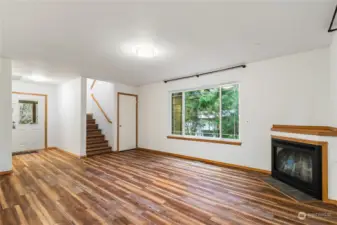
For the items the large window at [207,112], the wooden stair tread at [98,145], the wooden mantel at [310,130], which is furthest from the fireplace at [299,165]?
the wooden stair tread at [98,145]

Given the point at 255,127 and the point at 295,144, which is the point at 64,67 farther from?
the point at 295,144

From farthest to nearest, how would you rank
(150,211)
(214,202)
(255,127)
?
(255,127), (214,202), (150,211)

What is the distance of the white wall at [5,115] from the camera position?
371 cm

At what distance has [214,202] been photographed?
2500 mm

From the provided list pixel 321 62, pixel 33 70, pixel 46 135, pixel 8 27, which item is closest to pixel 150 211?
pixel 8 27

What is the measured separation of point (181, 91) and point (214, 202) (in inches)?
145

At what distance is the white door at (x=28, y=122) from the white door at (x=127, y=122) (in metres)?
2.94

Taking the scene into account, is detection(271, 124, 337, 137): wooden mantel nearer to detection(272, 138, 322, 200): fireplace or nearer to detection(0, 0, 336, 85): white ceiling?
detection(272, 138, 322, 200): fireplace

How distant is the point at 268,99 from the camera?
376cm

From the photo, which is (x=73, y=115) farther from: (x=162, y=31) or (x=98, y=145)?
(x=162, y=31)

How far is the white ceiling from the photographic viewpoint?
200 centimetres

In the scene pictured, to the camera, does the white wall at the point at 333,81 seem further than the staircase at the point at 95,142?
No

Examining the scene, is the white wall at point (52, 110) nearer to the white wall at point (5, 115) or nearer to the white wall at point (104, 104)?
the white wall at point (104, 104)

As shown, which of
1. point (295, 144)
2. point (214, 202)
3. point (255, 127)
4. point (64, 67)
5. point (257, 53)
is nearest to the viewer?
point (214, 202)
